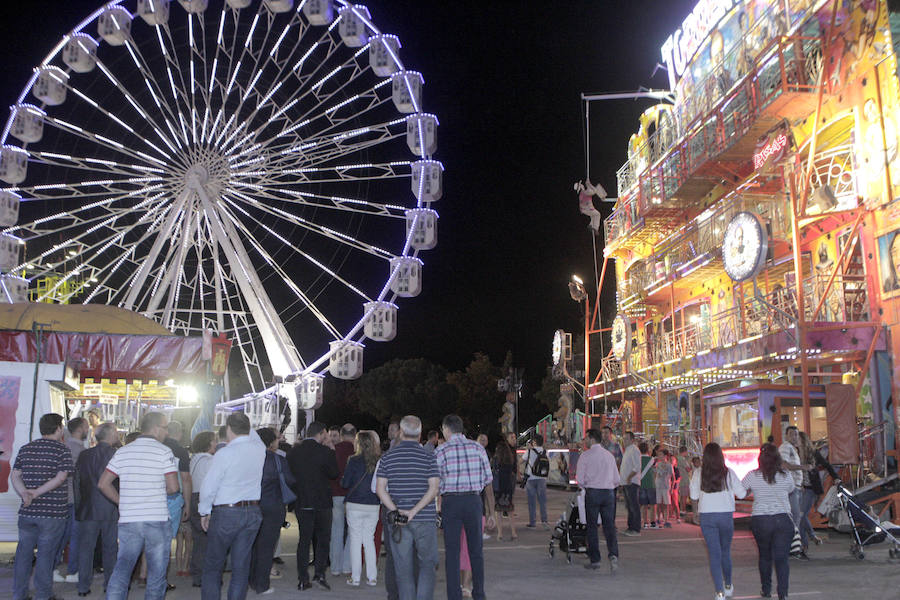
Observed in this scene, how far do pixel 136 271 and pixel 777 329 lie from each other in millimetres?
19675

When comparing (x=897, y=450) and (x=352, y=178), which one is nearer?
(x=897, y=450)

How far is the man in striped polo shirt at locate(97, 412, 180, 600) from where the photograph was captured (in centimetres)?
734

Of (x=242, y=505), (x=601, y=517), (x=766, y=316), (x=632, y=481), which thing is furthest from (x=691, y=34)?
(x=242, y=505)

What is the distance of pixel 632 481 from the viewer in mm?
16375

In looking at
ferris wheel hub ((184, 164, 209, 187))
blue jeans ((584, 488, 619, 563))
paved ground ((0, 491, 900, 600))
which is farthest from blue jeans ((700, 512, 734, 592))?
ferris wheel hub ((184, 164, 209, 187))

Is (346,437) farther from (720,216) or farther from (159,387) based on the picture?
(720,216)

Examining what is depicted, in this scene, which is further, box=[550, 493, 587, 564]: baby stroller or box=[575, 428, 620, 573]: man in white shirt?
box=[550, 493, 587, 564]: baby stroller

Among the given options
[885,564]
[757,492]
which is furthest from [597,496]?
[885,564]

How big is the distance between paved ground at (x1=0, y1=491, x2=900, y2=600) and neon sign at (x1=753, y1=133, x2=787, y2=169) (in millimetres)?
8945

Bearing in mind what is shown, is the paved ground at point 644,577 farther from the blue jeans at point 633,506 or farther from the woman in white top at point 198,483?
the blue jeans at point 633,506

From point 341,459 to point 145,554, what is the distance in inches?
167

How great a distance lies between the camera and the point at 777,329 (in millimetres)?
19406

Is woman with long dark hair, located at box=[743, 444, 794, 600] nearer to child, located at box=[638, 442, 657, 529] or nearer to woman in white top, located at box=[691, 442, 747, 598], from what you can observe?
woman in white top, located at box=[691, 442, 747, 598]

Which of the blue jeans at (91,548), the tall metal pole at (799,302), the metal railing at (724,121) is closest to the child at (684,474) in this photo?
the tall metal pole at (799,302)
